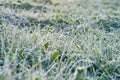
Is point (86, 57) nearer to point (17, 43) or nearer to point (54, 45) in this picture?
point (54, 45)

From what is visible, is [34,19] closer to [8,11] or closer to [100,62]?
[8,11]

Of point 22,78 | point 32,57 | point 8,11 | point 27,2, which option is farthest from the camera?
point 27,2

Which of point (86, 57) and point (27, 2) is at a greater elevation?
point (86, 57)

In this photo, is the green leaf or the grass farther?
the green leaf

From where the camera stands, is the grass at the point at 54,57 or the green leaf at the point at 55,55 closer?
the grass at the point at 54,57

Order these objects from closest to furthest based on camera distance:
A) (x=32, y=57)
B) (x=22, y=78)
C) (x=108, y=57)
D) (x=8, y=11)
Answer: (x=22, y=78), (x=32, y=57), (x=108, y=57), (x=8, y=11)

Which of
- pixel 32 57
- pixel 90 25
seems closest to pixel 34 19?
pixel 90 25

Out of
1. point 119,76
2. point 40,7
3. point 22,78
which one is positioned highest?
point 22,78

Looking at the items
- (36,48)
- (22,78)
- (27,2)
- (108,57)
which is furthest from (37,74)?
(27,2)

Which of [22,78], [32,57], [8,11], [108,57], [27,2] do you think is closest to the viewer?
[22,78]

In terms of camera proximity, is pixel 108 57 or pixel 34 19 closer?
pixel 108 57
